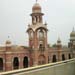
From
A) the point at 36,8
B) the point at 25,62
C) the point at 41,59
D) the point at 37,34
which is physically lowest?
the point at 25,62

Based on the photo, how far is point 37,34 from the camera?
26359 millimetres

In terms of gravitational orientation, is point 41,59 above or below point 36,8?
below

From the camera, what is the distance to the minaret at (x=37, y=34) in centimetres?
2595

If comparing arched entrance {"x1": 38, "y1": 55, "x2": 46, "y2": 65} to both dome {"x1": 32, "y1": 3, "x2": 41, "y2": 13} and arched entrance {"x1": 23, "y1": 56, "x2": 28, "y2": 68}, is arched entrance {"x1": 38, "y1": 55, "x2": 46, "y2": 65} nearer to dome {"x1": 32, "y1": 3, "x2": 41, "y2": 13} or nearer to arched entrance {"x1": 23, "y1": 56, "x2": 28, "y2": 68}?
arched entrance {"x1": 23, "y1": 56, "x2": 28, "y2": 68}

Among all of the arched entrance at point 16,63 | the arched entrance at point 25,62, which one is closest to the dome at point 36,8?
the arched entrance at point 25,62

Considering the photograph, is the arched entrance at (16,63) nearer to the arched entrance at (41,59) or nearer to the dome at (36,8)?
the arched entrance at (41,59)

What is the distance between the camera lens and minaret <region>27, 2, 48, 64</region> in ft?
85.1

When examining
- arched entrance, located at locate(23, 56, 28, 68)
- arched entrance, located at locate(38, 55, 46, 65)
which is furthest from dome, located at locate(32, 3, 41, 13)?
arched entrance, located at locate(23, 56, 28, 68)

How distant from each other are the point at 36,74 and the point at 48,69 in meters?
0.35

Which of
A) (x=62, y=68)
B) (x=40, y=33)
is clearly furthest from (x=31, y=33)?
(x=62, y=68)

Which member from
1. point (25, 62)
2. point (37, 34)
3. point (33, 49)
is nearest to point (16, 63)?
point (25, 62)

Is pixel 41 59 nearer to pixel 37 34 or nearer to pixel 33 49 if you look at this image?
pixel 33 49

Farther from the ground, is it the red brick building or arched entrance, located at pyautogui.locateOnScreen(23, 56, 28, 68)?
the red brick building

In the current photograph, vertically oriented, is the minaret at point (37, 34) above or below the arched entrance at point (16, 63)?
above
